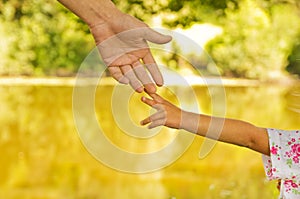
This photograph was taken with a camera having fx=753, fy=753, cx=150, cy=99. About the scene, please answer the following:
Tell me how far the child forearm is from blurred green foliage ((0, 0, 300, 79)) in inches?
354

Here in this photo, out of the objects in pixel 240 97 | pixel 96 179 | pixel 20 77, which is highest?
pixel 96 179

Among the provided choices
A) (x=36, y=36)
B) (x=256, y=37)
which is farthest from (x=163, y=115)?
(x=256, y=37)

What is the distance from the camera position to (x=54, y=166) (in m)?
6.01

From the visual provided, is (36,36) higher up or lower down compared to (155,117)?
lower down

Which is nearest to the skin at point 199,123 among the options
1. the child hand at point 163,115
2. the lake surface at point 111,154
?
the child hand at point 163,115

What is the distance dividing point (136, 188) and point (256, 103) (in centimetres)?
434

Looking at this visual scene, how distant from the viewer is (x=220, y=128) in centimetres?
158

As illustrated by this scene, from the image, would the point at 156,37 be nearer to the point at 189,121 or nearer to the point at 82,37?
the point at 189,121

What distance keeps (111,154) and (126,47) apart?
448cm

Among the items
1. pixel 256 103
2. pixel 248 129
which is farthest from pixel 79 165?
pixel 248 129

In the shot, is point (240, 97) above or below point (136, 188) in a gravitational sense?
below

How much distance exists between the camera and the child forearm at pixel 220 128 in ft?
5.15

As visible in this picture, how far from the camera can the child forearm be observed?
1570 mm

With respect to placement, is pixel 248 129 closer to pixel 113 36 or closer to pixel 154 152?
pixel 113 36
